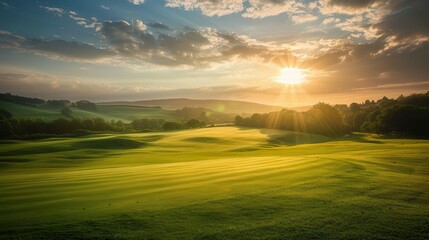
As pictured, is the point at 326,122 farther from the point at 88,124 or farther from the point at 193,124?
the point at 88,124

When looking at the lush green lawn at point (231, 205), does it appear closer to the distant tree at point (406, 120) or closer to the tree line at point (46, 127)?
the distant tree at point (406, 120)

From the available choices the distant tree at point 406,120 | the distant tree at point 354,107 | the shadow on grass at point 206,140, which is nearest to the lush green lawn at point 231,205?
the shadow on grass at point 206,140

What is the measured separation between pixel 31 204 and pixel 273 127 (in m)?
104

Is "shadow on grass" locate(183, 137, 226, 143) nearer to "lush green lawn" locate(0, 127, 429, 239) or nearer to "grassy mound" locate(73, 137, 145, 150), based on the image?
"grassy mound" locate(73, 137, 145, 150)

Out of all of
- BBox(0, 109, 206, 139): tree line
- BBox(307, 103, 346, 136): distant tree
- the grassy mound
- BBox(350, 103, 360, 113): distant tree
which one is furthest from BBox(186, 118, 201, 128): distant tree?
BBox(350, 103, 360, 113): distant tree

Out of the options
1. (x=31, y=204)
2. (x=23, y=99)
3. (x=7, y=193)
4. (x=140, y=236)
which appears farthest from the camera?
(x=23, y=99)

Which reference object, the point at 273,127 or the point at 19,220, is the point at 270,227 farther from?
the point at 273,127

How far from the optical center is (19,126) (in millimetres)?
97375

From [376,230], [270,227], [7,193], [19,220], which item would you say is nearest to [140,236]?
[270,227]

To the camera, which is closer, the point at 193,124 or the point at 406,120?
the point at 406,120

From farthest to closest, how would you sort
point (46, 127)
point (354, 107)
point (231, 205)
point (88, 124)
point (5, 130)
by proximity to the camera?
point (354, 107) < point (88, 124) < point (46, 127) < point (5, 130) < point (231, 205)

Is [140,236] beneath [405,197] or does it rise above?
beneath

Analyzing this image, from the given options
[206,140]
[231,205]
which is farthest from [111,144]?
[231,205]

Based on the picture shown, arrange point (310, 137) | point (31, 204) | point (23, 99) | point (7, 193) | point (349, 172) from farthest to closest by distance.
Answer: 1. point (23, 99)
2. point (310, 137)
3. point (349, 172)
4. point (7, 193)
5. point (31, 204)
